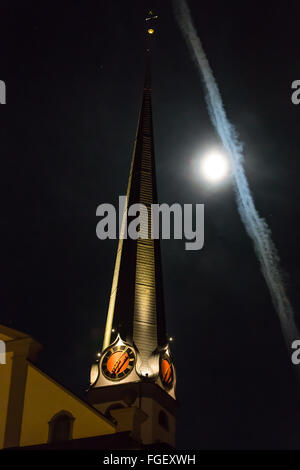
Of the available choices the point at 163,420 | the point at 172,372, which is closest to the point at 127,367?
the point at 172,372

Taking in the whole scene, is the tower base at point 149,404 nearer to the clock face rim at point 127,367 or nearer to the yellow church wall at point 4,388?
the clock face rim at point 127,367

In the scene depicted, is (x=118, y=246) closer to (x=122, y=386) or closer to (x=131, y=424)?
(x=122, y=386)

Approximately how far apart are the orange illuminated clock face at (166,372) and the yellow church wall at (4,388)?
Result: 1603cm

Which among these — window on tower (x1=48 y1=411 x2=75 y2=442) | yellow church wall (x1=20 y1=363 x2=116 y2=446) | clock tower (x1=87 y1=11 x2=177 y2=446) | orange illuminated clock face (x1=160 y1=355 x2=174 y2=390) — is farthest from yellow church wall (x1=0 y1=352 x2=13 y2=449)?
orange illuminated clock face (x1=160 y1=355 x2=174 y2=390)

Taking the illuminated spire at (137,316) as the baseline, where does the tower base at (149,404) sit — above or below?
below

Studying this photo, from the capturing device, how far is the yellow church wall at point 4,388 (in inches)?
860

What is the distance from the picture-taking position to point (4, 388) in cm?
2228

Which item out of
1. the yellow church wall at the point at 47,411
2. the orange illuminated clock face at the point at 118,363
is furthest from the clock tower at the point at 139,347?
the yellow church wall at the point at 47,411

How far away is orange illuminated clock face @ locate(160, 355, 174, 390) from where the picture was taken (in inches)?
1492

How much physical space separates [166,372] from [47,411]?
15.8 meters

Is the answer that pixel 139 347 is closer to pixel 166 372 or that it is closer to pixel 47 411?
pixel 166 372

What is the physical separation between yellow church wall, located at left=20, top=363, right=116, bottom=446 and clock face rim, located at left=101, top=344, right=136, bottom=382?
1346 centimetres

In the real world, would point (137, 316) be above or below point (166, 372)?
above
